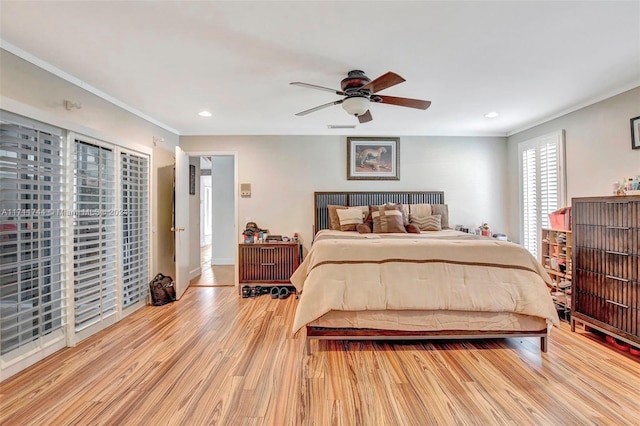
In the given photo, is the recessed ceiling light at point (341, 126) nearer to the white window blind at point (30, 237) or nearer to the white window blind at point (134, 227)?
the white window blind at point (134, 227)

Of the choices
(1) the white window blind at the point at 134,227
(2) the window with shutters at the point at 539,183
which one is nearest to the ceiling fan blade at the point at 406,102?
(2) the window with shutters at the point at 539,183

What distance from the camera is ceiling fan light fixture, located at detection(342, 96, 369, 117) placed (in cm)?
254

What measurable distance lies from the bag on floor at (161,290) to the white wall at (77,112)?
17cm

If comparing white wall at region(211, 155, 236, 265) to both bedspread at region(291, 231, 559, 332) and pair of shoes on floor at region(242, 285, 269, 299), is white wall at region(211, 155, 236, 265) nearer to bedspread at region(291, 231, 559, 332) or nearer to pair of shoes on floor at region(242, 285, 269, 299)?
pair of shoes on floor at region(242, 285, 269, 299)

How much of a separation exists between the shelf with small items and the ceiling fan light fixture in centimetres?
282

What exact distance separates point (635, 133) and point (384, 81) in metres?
2.78

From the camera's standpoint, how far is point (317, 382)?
6.53 ft

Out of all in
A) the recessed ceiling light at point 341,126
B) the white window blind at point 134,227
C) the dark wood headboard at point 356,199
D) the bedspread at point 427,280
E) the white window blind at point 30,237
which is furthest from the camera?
the dark wood headboard at point 356,199

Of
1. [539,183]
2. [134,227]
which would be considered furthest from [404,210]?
[134,227]

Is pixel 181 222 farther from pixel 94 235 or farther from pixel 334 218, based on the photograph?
pixel 334 218

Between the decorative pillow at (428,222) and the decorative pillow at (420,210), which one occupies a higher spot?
the decorative pillow at (420,210)

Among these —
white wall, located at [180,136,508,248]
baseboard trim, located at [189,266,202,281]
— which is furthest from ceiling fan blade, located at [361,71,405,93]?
baseboard trim, located at [189,266,202,281]

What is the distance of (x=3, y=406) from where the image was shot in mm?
1759

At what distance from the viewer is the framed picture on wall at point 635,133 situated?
2.76 meters
